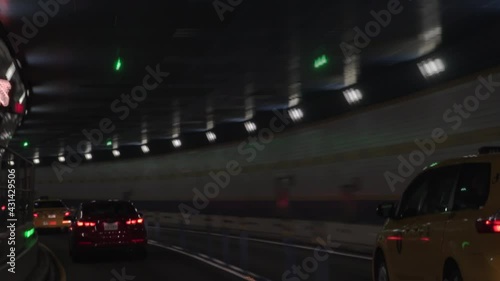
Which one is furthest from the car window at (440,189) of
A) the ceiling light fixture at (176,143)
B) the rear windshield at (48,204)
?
the ceiling light fixture at (176,143)

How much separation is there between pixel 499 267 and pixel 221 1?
8.63m

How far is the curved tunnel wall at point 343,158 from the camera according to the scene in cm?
1878

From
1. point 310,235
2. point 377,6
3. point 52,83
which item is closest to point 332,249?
point 310,235

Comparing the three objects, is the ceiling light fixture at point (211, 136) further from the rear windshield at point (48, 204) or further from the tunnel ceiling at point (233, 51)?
the rear windshield at point (48, 204)

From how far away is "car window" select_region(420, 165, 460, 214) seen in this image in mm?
8250

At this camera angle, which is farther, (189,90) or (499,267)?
(189,90)

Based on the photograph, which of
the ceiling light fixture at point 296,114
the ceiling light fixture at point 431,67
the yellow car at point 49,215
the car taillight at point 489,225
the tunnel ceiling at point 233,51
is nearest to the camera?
the car taillight at point 489,225

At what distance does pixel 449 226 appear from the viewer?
25.1ft

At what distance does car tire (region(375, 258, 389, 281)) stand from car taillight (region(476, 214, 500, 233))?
2.94 m

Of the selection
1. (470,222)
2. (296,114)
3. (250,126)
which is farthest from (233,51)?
(250,126)

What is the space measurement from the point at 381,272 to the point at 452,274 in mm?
2641

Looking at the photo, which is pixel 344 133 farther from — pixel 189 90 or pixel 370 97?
pixel 189 90

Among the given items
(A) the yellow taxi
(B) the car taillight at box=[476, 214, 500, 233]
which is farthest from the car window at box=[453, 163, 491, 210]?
(B) the car taillight at box=[476, 214, 500, 233]

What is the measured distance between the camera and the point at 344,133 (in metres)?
26.2
